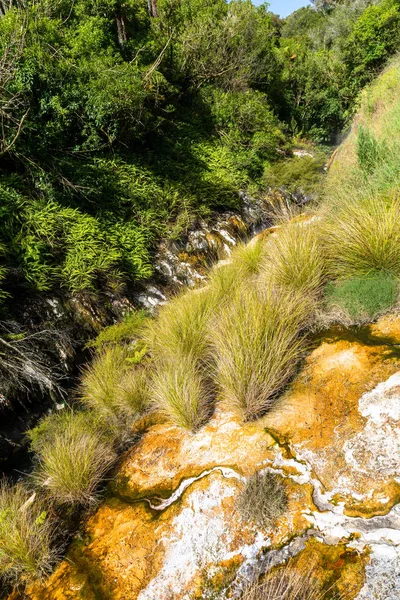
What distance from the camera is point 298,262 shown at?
3.63 meters

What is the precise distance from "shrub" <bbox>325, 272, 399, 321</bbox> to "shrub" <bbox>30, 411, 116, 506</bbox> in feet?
8.48

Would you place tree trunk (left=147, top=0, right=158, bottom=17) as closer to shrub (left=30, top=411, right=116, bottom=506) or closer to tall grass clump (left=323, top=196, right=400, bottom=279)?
tall grass clump (left=323, top=196, right=400, bottom=279)

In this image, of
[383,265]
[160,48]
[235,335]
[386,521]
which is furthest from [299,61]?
[386,521]

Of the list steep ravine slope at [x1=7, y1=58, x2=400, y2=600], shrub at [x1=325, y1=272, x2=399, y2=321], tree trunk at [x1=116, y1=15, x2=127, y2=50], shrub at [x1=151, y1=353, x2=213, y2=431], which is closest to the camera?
steep ravine slope at [x1=7, y1=58, x2=400, y2=600]

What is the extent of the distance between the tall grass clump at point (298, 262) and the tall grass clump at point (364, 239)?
0.17 meters

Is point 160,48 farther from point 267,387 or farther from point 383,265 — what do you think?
point 267,387

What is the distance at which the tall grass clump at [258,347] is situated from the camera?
2.69m

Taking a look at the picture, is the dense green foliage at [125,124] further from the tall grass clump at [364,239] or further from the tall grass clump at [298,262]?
the tall grass clump at [364,239]

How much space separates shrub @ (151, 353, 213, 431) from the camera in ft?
9.31

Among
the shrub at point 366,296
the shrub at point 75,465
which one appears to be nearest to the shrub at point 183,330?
the shrub at point 75,465

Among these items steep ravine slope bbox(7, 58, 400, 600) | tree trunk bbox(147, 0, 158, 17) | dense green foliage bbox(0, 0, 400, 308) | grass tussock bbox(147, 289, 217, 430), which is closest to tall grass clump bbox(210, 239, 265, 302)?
grass tussock bbox(147, 289, 217, 430)

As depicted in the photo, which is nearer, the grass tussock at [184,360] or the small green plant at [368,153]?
the grass tussock at [184,360]

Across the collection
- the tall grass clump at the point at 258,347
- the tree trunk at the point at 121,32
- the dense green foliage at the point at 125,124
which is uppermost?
the tree trunk at the point at 121,32

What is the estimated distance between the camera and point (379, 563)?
1.62 m
